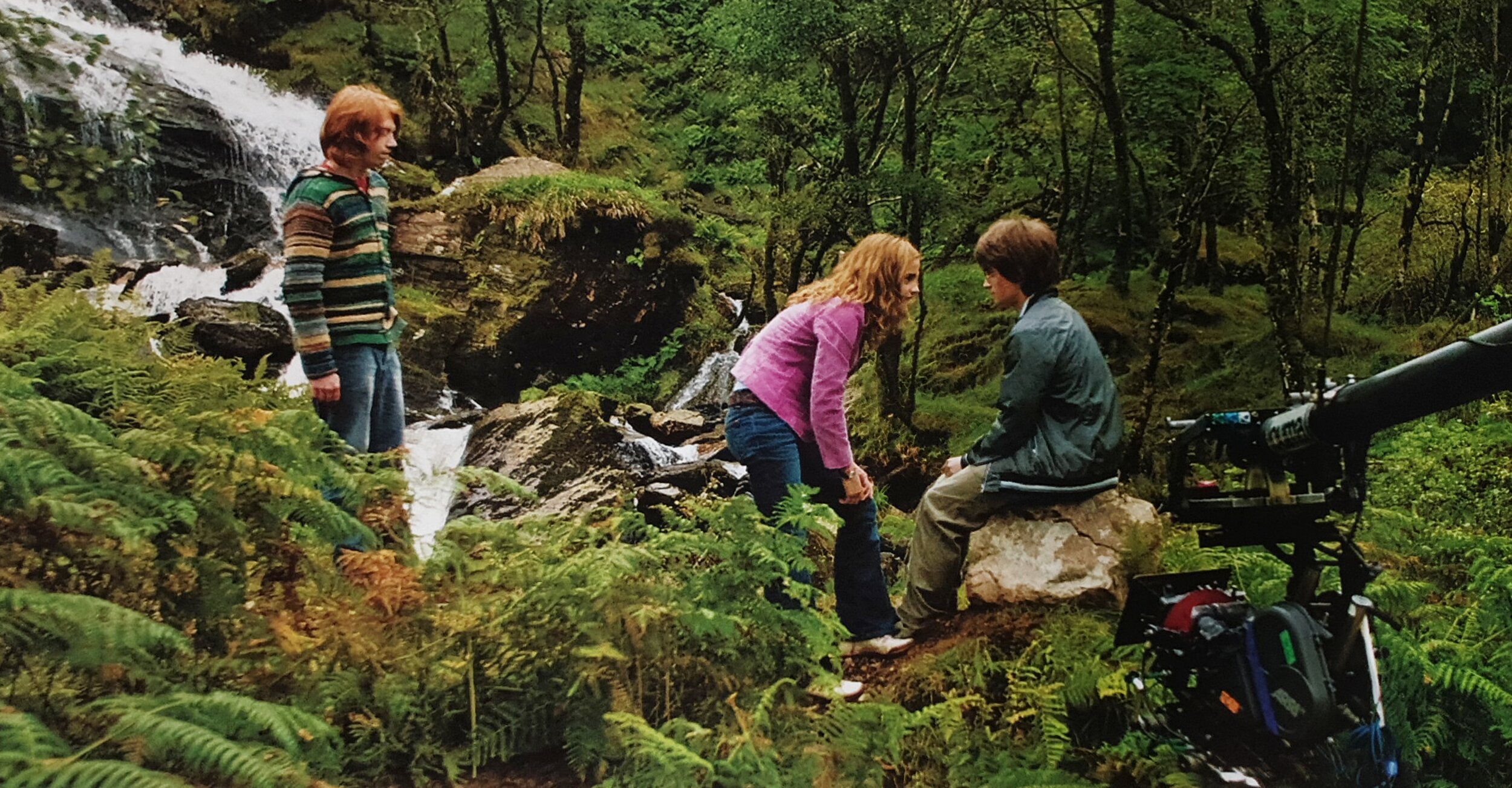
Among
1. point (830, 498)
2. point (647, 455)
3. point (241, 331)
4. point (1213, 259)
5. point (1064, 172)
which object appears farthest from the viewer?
point (1213, 259)

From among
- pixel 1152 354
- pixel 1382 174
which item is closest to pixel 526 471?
pixel 1152 354

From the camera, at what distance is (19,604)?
3.92 ft

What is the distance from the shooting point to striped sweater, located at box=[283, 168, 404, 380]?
2.30 metres

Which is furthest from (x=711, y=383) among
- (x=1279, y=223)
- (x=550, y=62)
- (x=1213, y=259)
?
(x=1213, y=259)

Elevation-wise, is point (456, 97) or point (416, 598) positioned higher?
point (456, 97)

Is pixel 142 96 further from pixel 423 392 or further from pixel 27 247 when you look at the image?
pixel 423 392

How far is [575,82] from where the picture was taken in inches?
171

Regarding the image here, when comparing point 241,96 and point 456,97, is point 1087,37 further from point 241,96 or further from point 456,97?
point 241,96

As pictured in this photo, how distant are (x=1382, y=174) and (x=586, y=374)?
15.3ft

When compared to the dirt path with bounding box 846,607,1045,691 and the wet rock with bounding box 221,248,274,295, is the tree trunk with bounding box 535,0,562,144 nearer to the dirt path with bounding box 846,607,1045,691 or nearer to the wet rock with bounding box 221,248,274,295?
the wet rock with bounding box 221,248,274,295

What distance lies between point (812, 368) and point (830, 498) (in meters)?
0.45

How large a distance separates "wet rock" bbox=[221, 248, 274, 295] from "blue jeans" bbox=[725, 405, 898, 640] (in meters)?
2.06

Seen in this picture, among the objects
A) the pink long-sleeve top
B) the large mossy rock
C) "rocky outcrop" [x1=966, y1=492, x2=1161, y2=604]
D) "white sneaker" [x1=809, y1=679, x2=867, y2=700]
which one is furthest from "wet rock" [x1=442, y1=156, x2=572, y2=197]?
"white sneaker" [x1=809, y1=679, x2=867, y2=700]

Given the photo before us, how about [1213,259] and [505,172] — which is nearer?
[505,172]
